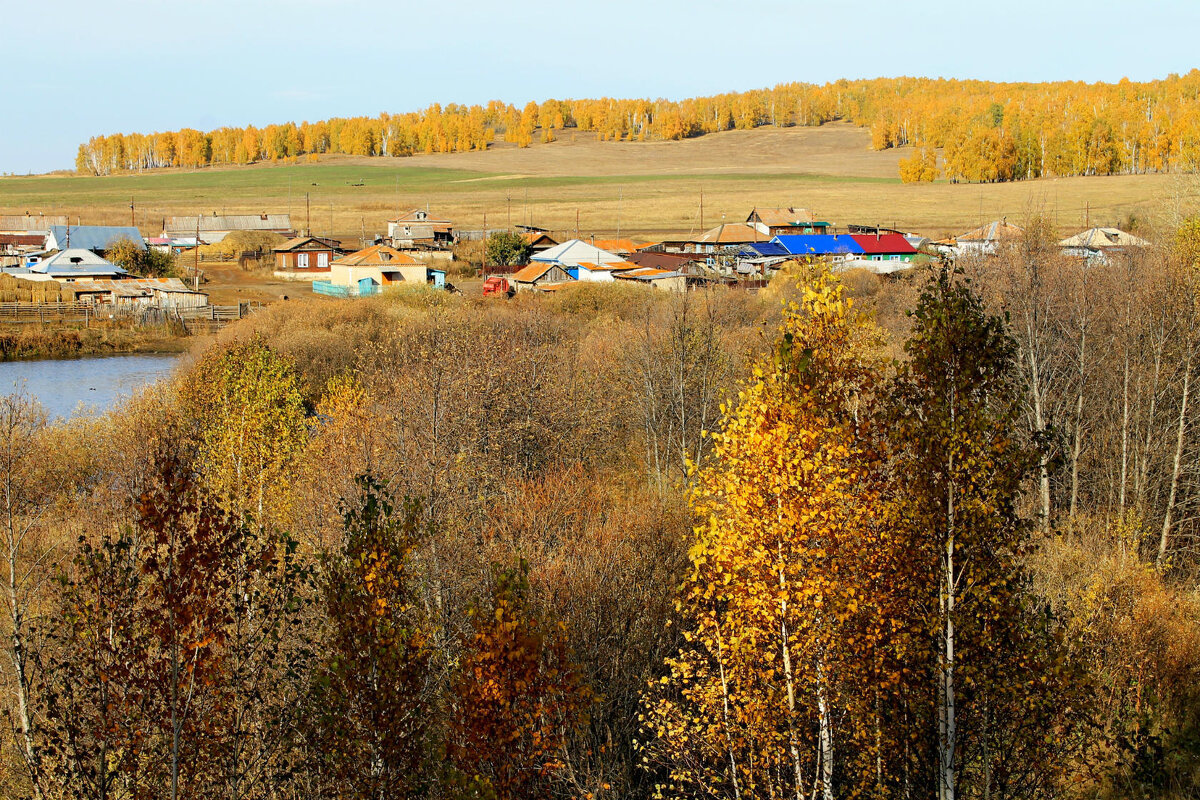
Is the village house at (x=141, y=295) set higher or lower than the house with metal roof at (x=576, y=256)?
lower

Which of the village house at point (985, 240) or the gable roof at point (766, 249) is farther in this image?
the gable roof at point (766, 249)

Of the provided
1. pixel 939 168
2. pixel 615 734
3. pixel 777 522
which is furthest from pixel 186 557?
pixel 939 168

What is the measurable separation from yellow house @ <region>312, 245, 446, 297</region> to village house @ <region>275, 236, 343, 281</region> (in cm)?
814

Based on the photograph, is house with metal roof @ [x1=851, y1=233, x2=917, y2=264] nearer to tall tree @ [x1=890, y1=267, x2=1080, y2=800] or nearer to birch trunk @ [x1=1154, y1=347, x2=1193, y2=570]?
birch trunk @ [x1=1154, y1=347, x2=1193, y2=570]

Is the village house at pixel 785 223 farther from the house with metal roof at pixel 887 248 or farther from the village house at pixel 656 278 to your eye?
the village house at pixel 656 278

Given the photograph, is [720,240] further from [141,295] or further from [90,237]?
[90,237]

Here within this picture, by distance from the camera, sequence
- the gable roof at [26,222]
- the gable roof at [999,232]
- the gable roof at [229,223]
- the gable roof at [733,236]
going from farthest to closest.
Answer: the gable roof at [229,223]
the gable roof at [26,222]
the gable roof at [733,236]
the gable roof at [999,232]

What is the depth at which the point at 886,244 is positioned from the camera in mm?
81500

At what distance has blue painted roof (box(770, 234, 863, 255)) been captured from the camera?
80625 millimetres

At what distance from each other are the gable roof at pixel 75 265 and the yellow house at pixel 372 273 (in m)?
17.6

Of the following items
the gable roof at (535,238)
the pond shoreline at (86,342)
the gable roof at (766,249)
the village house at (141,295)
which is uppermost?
the gable roof at (535,238)

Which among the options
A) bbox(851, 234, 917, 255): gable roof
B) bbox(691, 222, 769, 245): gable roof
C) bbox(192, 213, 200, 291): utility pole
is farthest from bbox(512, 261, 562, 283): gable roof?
bbox(192, 213, 200, 291): utility pole

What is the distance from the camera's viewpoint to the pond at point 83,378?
48.2 meters

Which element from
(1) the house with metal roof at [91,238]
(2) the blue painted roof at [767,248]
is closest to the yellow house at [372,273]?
(1) the house with metal roof at [91,238]
